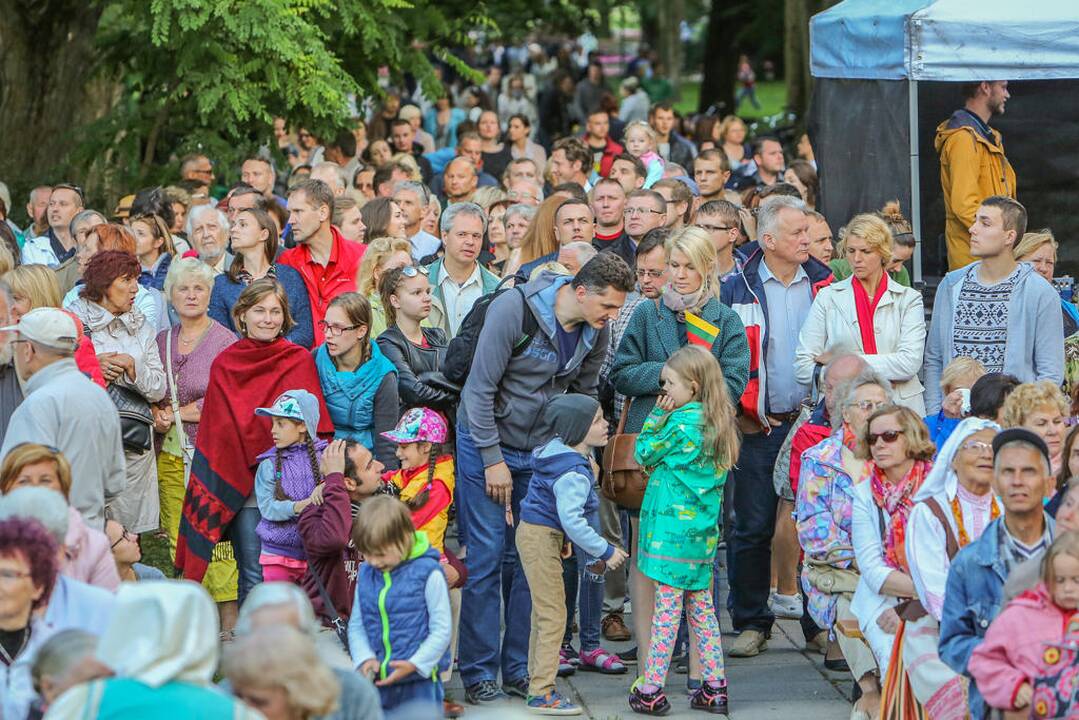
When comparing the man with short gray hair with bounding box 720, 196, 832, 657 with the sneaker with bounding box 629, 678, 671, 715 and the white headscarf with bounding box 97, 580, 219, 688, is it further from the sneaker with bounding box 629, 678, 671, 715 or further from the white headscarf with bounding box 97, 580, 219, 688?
the white headscarf with bounding box 97, 580, 219, 688

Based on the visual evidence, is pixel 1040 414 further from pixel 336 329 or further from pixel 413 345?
pixel 336 329

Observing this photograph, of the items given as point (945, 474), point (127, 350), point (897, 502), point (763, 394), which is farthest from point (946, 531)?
point (127, 350)

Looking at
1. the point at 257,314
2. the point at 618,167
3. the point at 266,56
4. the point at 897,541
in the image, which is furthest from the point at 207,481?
the point at 266,56

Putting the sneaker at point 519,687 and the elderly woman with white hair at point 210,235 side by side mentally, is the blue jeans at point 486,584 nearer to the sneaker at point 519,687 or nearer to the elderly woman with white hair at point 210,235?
the sneaker at point 519,687

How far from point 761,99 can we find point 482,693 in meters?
41.5

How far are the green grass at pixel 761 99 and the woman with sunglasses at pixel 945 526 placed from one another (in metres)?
34.2

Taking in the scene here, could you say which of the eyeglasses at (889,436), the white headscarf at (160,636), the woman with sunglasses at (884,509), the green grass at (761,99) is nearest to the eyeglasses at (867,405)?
the woman with sunglasses at (884,509)

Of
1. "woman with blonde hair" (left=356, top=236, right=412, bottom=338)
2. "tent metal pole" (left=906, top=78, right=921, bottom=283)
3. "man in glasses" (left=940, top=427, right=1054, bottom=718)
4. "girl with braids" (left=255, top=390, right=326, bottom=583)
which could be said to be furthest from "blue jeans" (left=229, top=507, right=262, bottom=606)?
"tent metal pole" (left=906, top=78, right=921, bottom=283)

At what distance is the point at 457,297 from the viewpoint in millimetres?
9859

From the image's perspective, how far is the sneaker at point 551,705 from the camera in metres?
7.67

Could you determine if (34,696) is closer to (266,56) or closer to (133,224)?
(133,224)

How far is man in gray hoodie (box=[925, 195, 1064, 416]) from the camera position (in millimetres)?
8672

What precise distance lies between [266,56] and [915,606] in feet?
27.8

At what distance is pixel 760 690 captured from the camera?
8.11 meters
